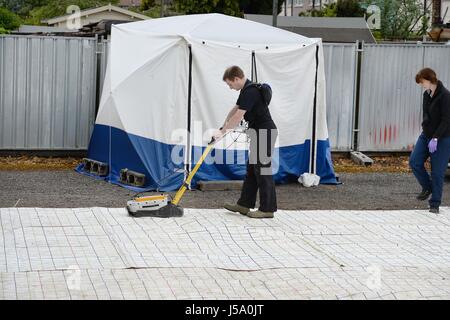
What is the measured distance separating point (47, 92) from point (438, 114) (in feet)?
24.2

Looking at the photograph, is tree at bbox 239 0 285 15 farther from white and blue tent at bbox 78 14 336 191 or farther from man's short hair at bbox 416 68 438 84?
man's short hair at bbox 416 68 438 84

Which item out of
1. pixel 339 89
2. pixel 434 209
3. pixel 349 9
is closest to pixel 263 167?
pixel 434 209

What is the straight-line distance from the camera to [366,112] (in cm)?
1805

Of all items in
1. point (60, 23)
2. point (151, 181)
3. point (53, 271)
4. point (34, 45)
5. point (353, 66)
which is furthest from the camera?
point (60, 23)

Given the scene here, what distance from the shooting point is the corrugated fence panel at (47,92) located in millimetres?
16484

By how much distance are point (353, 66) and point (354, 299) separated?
1041cm

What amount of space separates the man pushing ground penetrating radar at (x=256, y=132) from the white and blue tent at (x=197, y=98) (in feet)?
7.19

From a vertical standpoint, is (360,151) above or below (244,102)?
below

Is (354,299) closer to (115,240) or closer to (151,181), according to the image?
(115,240)

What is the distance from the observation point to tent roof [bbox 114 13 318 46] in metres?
14.1

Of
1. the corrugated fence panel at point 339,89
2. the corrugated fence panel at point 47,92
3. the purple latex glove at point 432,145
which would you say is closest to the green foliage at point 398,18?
the corrugated fence panel at point 339,89

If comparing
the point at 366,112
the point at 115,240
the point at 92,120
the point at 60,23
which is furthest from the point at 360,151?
the point at 60,23

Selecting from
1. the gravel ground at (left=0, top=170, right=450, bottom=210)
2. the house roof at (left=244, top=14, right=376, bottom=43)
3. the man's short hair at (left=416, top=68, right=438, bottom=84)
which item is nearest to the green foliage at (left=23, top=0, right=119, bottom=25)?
the house roof at (left=244, top=14, right=376, bottom=43)

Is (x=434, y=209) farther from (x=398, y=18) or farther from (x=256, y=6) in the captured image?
(x=256, y=6)
